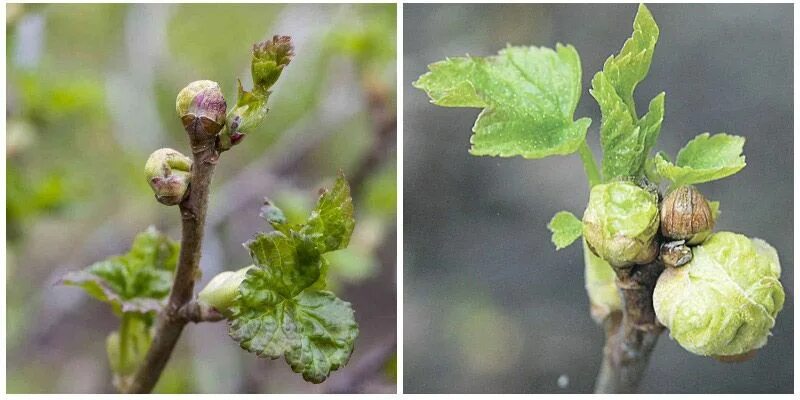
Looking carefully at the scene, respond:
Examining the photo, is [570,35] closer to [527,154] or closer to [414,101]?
[414,101]

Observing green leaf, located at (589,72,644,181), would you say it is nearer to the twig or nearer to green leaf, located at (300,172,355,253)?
green leaf, located at (300,172,355,253)

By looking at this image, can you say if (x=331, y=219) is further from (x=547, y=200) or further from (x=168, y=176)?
(x=547, y=200)

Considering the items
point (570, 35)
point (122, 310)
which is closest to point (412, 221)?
point (570, 35)

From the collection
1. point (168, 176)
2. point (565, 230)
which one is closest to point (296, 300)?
point (168, 176)

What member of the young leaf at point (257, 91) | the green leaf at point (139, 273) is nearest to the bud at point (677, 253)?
the young leaf at point (257, 91)

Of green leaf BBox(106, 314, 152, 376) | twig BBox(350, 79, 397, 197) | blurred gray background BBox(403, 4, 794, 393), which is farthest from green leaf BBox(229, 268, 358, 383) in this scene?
twig BBox(350, 79, 397, 197)

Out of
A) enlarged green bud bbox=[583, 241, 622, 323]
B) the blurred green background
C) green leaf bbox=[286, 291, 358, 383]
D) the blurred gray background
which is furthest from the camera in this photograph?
the blurred green background
